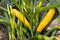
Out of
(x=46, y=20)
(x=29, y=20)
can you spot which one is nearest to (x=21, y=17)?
(x=29, y=20)

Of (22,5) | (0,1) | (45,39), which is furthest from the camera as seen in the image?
(0,1)

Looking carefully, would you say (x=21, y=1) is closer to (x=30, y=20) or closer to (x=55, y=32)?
(x=30, y=20)

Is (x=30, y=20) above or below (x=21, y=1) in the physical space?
below

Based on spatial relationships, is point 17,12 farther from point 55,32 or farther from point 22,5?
point 55,32

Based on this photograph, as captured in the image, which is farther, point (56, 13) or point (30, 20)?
point (56, 13)

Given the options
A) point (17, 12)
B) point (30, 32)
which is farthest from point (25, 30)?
point (17, 12)

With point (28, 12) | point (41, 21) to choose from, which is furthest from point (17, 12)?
point (41, 21)

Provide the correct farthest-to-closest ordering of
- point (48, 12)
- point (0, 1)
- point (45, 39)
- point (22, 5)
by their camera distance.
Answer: point (0, 1)
point (48, 12)
point (22, 5)
point (45, 39)

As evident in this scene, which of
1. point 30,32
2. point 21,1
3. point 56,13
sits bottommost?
point 30,32

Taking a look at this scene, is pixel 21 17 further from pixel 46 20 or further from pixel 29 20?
pixel 46 20

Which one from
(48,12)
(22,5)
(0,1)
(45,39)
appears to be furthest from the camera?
(0,1)
